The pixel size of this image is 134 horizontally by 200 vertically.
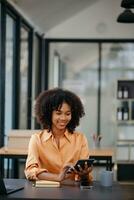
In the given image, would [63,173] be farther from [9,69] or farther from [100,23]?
[100,23]

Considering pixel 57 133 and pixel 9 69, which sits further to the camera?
pixel 9 69

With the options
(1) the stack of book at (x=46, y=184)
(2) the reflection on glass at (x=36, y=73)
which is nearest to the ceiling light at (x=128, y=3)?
(1) the stack of book at (x=46, y=184)

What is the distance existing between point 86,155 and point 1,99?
2.83 m

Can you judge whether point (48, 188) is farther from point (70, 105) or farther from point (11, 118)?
point (11, 118)

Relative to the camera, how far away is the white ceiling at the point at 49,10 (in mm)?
6293

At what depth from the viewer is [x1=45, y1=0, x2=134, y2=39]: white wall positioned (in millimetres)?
8242

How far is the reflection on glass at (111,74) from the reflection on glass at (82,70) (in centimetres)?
15

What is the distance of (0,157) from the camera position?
4.94m

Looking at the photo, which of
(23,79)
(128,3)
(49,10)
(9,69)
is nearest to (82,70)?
(23,79)

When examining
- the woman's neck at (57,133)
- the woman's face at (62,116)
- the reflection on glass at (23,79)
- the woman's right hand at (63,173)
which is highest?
the reflection on glass at (23,79)

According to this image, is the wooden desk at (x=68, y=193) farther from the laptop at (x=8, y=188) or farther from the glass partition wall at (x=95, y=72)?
the glass partition wall at (x=95, y=72)

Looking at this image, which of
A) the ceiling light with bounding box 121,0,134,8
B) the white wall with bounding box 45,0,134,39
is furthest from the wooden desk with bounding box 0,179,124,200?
the white wall with bounding box 45,0,134,39

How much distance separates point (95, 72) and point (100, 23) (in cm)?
92

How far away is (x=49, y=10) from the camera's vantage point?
6910 mm
